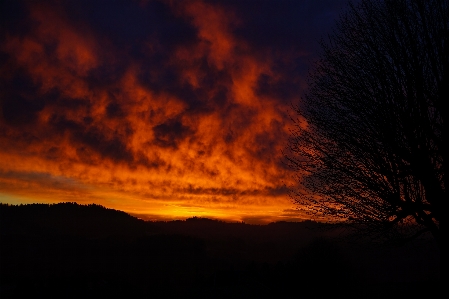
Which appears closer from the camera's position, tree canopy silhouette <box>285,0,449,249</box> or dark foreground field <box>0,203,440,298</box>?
tree canopy silhouette <box>285,0,449,249</box>

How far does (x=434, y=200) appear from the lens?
8.62 meters

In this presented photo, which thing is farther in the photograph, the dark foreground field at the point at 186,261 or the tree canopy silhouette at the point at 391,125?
the dark foreground field at the point at 186,261

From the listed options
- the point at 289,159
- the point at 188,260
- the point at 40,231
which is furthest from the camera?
the point at 40,231

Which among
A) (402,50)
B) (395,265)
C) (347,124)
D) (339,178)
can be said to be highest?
(402,50)

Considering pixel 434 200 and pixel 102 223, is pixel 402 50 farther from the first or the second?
pixel 102 223

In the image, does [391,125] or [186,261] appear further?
[186,261]

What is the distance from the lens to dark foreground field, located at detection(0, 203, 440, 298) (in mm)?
19828

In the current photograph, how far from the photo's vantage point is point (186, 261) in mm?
51031

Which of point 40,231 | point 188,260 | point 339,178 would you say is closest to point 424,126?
point 339,178

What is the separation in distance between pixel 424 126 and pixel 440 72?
1.68 meters

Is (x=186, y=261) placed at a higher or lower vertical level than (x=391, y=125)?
lower

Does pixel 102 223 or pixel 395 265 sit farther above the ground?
pixel 102 223

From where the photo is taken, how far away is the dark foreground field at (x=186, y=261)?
781 inches

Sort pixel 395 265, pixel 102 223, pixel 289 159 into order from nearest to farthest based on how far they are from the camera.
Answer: pixel 289 159 → pixel 395 265 → pixel 102 223
